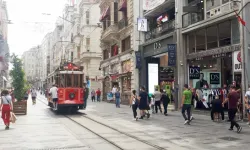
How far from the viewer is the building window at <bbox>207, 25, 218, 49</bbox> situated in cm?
1781

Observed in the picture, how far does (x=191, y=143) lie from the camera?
9.26 meters

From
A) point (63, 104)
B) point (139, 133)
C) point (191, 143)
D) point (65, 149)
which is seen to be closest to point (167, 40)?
point (63, 104)

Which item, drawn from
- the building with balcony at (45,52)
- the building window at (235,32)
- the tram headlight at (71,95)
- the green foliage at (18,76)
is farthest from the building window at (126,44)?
the building with balcony at (45,52)

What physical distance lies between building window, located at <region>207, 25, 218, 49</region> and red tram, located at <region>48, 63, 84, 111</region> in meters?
8.65

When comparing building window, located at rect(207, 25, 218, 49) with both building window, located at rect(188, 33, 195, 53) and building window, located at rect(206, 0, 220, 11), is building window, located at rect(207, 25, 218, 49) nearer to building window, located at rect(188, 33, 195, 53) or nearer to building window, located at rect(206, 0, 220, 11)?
building window, located at rect(206, 0, 220, 11)

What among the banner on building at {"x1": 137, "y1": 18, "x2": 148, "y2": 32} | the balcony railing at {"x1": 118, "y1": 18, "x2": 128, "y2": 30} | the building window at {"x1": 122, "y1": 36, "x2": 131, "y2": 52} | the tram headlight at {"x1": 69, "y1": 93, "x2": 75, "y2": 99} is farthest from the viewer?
the balcony railing at {"x1": 118, "y1": 18, "x2": 128, "y2": 30}

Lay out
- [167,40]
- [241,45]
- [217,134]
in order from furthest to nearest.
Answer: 1. [167,40]
2. [241,45]
3. [217,134]

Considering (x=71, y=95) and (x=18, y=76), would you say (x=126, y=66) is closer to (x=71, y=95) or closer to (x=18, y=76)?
(x=71, y=95)

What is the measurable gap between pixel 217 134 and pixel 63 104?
36.9 ft

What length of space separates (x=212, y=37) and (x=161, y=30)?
6971 millimetres

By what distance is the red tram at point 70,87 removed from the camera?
769 inches

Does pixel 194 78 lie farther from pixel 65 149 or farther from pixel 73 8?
pixel 73 8

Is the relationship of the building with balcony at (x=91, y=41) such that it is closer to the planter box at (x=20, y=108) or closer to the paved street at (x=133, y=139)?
the planter box at (x=20, y=108)

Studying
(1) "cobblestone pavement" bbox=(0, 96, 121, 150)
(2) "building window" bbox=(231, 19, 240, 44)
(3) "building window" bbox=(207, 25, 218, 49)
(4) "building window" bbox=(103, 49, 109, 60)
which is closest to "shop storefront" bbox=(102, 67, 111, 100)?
(4) "building window" bbox=(103, 49, 109, 60)
